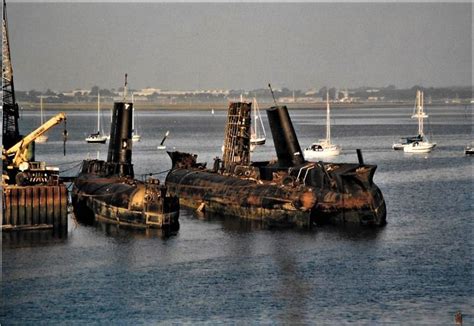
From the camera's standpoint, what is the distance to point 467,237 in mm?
67875

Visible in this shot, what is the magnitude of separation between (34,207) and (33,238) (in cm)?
259

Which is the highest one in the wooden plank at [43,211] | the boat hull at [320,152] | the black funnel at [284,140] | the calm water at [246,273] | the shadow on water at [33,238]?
the black funnel at [284,140]

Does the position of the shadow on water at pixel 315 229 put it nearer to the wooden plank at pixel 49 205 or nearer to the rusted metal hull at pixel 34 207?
the rusted metal hull at pixel 34 207

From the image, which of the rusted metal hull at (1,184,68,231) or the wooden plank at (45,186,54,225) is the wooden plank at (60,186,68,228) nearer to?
the rusted metal hull at (1,184,68,231)

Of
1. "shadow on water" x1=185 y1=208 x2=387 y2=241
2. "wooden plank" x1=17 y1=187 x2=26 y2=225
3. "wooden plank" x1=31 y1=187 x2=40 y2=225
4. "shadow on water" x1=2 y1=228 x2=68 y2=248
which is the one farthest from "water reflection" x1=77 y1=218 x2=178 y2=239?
"wooden plank" x1=17 y1=187 x2=26 y2=225

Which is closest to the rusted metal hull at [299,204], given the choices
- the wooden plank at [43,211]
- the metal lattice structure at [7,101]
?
the wooden plank at [43,211]

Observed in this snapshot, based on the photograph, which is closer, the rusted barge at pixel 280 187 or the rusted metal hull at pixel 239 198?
the rusted barge at pixel 280 187

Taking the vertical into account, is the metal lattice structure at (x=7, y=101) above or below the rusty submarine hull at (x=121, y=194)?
above

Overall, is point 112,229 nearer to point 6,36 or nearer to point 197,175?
point 197,175

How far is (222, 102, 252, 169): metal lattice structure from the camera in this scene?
85.8 m

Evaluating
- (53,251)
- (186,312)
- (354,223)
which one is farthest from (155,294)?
(354,223)

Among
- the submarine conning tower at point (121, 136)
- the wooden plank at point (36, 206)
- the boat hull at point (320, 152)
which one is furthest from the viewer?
the boat hull at point (320, 152)

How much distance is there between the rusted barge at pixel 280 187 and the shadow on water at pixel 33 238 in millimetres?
13873

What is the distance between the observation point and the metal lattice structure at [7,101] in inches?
3647
